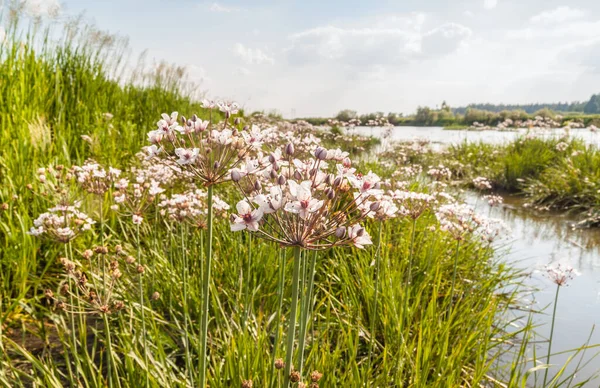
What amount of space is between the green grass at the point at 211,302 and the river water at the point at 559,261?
0.35 meters

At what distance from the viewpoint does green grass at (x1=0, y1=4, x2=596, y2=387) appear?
92.8 inches

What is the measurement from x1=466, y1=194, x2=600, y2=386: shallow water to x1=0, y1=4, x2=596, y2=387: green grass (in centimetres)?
38

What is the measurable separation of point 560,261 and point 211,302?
5063mm

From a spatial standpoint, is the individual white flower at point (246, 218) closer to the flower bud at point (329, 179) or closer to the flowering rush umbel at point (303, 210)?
the flowering rush umbel at point (303, 210)

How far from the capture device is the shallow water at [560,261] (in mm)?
4095

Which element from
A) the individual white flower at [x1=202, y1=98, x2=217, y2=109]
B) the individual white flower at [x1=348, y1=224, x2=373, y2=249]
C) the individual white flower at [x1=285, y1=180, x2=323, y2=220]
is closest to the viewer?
the individual white flower at [x1=285, y1=180, x2=323, y2=220]

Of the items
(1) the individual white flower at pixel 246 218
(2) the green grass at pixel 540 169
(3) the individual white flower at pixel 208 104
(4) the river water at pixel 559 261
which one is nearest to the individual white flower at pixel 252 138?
(3) the individual white flower at pixel 208 104

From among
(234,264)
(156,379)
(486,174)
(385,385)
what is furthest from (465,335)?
(486,174)

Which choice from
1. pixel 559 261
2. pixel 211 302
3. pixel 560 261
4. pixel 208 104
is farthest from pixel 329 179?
pixel 560 261

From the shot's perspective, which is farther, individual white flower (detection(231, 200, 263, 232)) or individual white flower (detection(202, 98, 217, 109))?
individual white flower (detection(202, 98, 217, 109))

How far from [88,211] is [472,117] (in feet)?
153

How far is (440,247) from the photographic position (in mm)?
4918

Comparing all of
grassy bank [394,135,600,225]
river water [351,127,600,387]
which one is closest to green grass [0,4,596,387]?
river water [351,127,600,387]

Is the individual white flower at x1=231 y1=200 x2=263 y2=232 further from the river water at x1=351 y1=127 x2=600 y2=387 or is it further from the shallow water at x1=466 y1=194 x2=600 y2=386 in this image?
the shallow water at x1=466 y1=194 x2=600 y2=386
